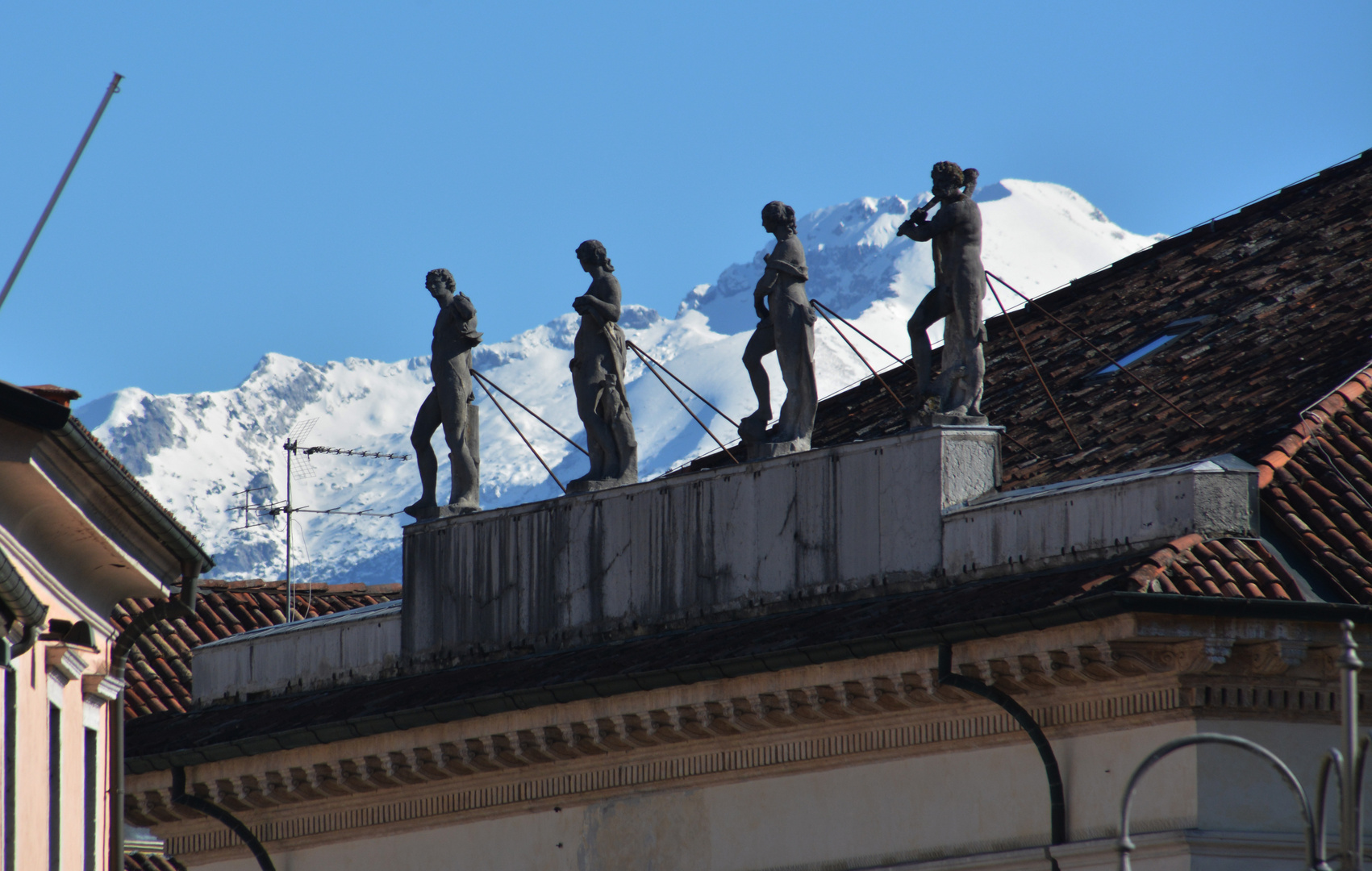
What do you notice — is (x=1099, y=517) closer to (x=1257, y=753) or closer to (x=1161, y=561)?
(x=1161, y=561)

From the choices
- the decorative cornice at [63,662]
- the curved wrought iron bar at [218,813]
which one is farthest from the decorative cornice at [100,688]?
the curved wrought iron bar at [218,813]

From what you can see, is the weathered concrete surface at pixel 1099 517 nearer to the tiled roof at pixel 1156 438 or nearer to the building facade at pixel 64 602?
the tiled roof at pixel 1156 438

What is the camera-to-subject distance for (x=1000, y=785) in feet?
82.1

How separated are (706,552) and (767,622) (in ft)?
5.59

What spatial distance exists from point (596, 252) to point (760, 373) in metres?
2.67

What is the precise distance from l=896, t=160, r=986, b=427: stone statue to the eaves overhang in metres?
2.89

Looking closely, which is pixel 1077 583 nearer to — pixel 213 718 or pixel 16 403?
pixel 16 403

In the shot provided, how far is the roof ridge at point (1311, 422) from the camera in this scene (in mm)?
25266

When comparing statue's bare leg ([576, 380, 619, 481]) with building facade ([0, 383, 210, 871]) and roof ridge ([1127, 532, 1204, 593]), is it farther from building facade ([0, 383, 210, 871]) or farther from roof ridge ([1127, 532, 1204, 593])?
roof ridge ([1127, 532, 1204, 593])

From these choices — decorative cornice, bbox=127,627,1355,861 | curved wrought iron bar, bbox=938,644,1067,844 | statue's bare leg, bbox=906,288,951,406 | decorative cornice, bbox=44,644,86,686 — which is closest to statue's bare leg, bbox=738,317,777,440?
statue's bare leg, bbox=906,288,951,406

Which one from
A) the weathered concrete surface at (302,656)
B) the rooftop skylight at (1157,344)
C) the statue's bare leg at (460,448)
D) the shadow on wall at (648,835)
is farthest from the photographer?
the weathered concrete surface at (302,656)

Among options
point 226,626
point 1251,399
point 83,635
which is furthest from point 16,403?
point 226,626

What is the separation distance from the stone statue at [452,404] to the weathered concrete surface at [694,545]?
1.50ft

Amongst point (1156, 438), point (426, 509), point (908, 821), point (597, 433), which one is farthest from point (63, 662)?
point (1156, 438)
